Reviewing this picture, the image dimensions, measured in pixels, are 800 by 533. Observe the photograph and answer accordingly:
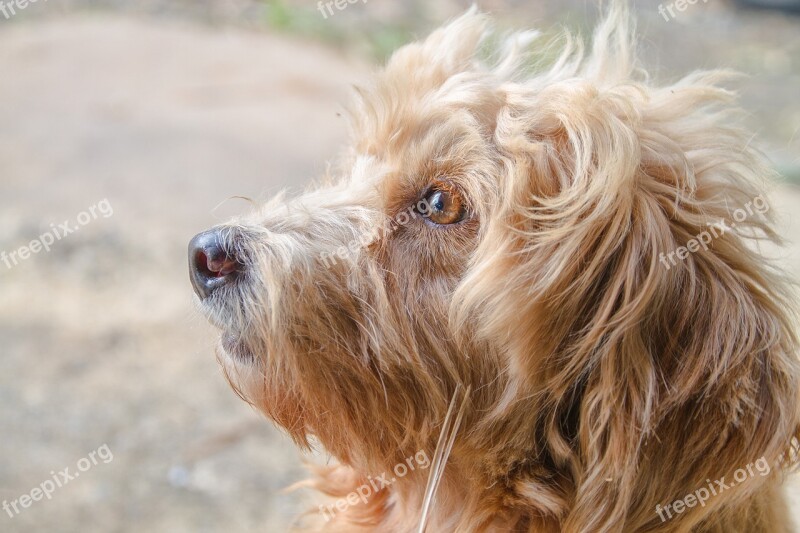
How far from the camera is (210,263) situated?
2.79 metres

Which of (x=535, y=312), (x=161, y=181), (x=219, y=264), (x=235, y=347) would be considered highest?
(x=161, y=181)

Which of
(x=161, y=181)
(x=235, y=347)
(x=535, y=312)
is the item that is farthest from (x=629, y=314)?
(x=161, y=181)

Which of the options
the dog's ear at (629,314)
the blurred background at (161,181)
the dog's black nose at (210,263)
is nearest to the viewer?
the dog's ear at (629,314)

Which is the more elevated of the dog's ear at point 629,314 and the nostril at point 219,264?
the nostril at point 219,264

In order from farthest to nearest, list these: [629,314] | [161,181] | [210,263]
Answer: [161,181]
[210,263]
[629,314]

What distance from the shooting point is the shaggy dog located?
8.43 feet

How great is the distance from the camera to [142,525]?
4723 mm

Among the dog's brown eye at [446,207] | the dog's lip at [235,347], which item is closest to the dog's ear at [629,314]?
the dog's brown eye at [446,207]

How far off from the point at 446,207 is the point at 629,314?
696mm

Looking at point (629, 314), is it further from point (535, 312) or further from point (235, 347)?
point (235, 347)

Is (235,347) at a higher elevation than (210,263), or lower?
lower

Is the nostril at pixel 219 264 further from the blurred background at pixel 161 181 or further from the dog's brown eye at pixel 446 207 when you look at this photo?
the dog's brown eye at pixel 446 207

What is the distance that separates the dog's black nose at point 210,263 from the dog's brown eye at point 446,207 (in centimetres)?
68

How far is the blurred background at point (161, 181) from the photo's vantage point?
504 centimetres
